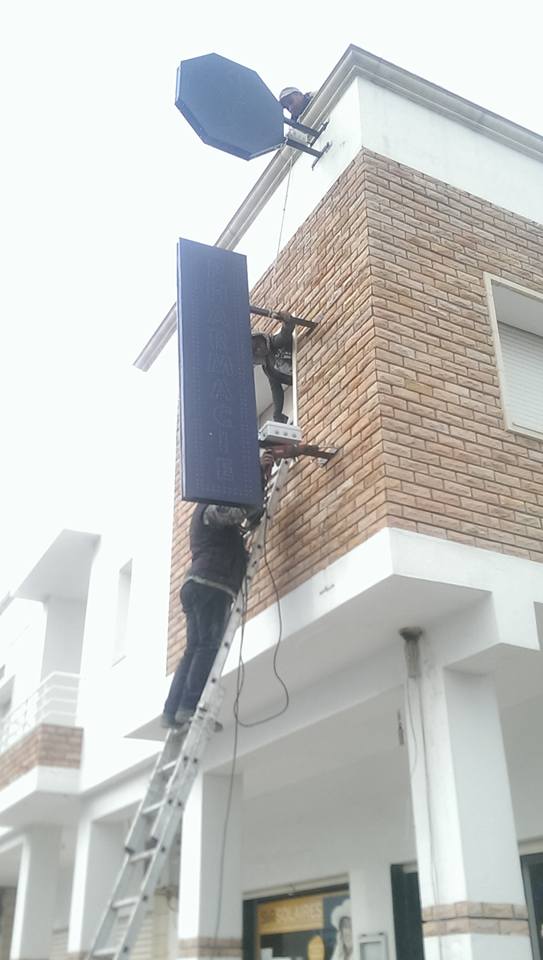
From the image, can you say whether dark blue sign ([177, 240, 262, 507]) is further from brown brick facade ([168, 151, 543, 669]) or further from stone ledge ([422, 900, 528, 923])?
stone ledge ([422, 900, 528, 923])

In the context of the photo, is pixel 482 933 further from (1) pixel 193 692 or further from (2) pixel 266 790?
(2) pixel 266 790

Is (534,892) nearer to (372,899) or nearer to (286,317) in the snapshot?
(372,899)

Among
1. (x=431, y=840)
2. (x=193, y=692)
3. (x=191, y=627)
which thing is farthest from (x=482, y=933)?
(x=191, y=627)

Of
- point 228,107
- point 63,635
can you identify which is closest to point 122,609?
point 63,635

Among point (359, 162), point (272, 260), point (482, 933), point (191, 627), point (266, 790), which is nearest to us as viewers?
point (482, 933)

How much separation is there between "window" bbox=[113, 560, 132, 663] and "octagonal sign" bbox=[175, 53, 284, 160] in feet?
21.0

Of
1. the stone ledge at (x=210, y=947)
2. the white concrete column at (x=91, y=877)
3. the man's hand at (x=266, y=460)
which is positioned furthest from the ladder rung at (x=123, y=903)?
the white concrete column at (x=91, y=877)

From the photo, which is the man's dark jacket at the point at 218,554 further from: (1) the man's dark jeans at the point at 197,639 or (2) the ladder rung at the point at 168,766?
(2) the ladder rung at the point at 168,766

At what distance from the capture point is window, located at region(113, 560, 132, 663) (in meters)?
12.9

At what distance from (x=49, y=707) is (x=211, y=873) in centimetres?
723

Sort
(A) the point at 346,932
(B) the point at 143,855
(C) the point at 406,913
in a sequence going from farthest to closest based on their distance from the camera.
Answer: (A) the point at 346,932
(C) the point at 406,913
(B) the point at 143,855

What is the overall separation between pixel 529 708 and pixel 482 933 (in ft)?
9.59

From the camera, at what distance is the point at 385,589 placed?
600cm

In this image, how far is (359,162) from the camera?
7719 millimetres
